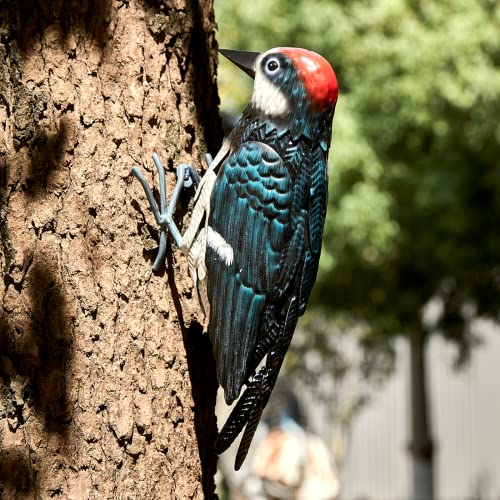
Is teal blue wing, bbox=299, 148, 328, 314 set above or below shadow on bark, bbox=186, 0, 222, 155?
below

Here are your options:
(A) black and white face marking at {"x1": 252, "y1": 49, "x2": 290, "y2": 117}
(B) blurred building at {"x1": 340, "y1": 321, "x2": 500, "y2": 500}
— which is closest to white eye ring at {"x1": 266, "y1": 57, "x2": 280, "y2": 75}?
(A) black and white face marking at {"x1": 252, "y1": 49, "x2": 290, "y2": 117}

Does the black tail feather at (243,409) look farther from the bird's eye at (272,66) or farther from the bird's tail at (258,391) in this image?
the bird's eye at (272,66)

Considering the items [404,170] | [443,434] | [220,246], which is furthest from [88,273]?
[443,434]

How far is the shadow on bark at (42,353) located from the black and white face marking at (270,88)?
66cm

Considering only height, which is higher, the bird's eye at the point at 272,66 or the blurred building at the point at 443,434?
the bird's eye at the point at 272,66

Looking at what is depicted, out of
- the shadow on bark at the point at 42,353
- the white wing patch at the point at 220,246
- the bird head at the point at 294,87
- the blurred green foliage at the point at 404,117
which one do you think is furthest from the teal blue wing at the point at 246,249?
the blurred green foliage at the point at 404,117

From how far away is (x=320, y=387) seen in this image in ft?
43.1

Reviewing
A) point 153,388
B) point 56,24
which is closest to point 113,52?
point 56,24

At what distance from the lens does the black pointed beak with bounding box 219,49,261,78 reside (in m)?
2.29

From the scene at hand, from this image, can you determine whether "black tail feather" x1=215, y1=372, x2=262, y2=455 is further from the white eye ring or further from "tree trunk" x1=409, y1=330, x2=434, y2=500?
"tree trunk" x1=409, y1=330, x2=434, y2=500

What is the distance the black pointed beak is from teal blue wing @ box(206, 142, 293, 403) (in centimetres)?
22

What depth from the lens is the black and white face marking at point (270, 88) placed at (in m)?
2.21

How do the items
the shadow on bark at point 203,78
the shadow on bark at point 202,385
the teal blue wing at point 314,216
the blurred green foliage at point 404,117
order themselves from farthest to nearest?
the blurred green foliage at point 404,117
the shadow on bark at point 203,78
the shadow on bark at point 202,385
the teal blue wing at point 314,216

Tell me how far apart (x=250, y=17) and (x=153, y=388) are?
758cm
